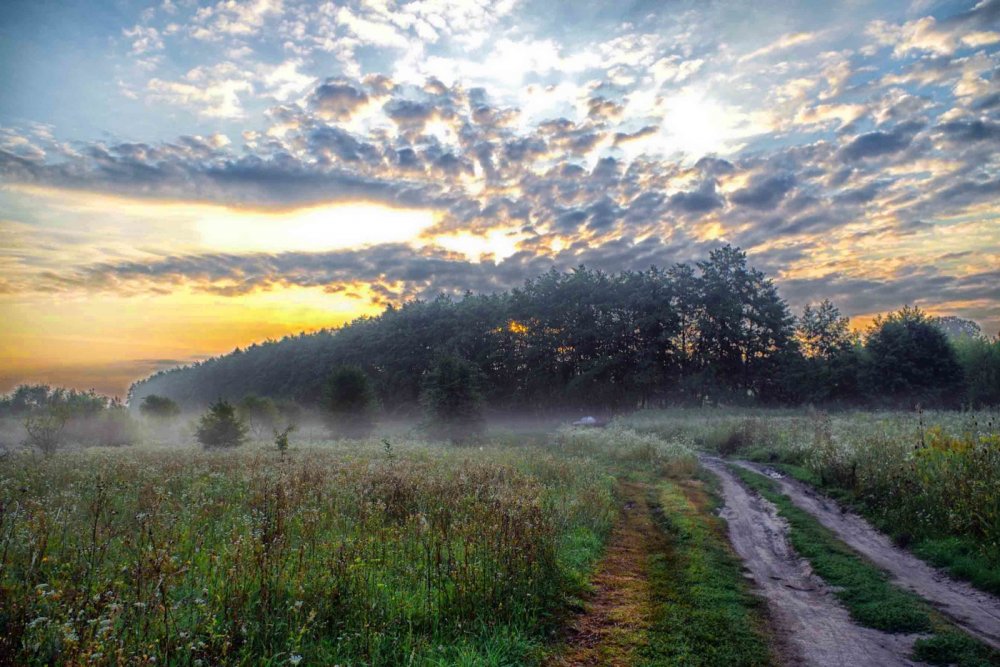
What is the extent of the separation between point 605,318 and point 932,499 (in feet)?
203

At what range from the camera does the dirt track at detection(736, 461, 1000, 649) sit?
23.4 feet

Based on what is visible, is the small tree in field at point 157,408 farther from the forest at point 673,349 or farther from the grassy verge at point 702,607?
the grassy verge at point 702,607

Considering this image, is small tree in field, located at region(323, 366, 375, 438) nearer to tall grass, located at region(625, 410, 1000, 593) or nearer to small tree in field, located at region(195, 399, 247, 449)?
small tree in field, located at region(195, 399, 247, 449)

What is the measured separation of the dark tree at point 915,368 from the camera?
58.1m

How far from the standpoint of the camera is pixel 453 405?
39.1m

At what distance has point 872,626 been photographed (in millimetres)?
6961

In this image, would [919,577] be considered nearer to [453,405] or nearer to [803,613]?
[803,613]

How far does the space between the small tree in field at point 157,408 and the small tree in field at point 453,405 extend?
114 ft

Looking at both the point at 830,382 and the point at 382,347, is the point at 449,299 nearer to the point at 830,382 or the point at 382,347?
the point at 382,347

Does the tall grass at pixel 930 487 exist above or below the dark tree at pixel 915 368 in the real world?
below

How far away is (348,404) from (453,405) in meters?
9.03

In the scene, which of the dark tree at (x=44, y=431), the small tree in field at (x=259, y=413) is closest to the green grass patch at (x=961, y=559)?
the dark tree at (x=44, y=431)

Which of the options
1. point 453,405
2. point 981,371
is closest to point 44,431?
point 453,405

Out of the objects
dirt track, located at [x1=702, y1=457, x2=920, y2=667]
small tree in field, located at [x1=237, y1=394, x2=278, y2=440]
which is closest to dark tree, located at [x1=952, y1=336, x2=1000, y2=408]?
dirt track, located at [x1=702, y1=457, x2=920, y2=667]
